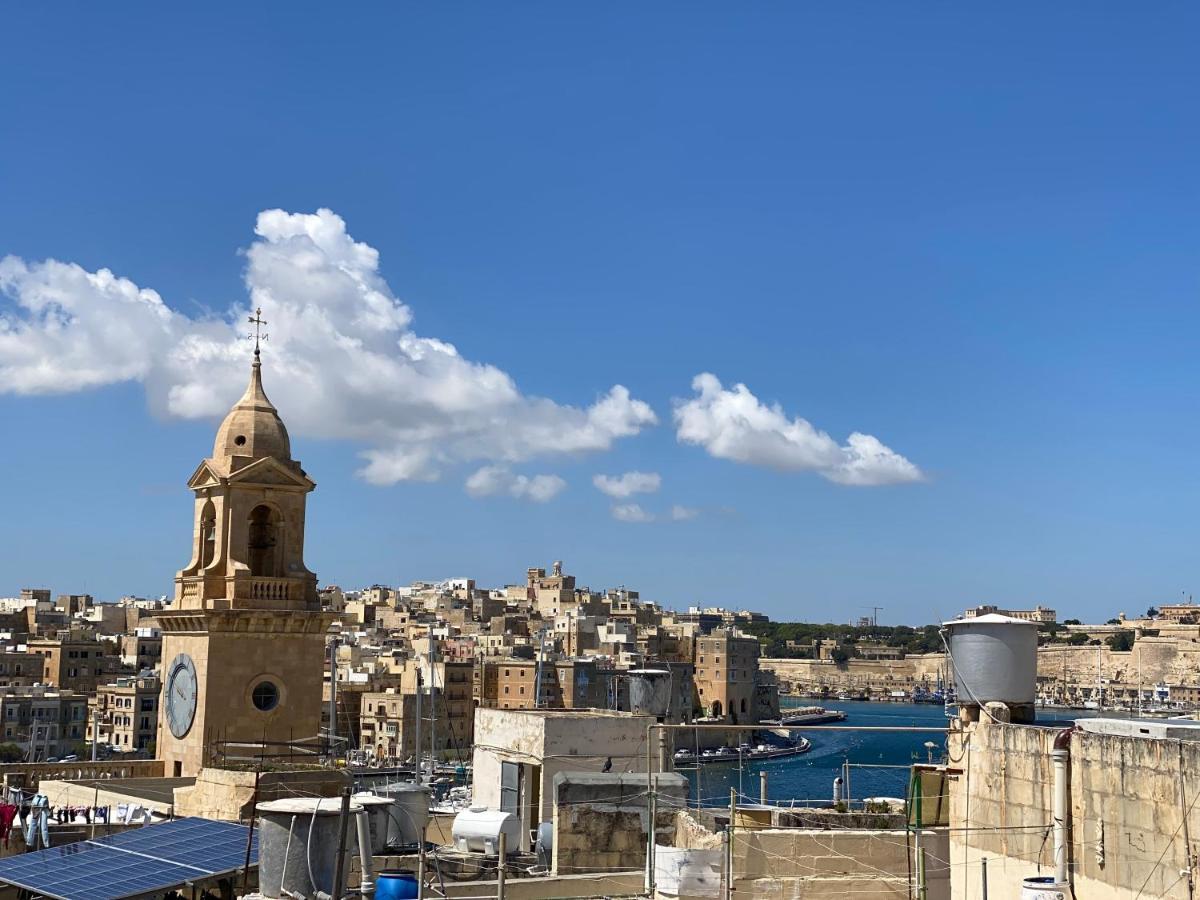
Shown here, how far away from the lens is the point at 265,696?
19.0 meters

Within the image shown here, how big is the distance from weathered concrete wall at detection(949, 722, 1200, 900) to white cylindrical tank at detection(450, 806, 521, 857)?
599 cm

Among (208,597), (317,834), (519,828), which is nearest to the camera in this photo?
(317,834)

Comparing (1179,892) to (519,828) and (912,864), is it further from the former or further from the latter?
(519,828)

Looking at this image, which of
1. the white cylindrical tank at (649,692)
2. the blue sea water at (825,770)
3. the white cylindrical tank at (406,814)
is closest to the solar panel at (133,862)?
the white cylindrical tank at (406,814)

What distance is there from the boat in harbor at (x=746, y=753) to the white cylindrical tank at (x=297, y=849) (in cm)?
8017

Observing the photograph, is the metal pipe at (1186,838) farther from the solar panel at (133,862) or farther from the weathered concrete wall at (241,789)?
the weathered concrete wall at (241,789)

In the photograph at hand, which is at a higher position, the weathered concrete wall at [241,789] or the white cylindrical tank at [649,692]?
the white cylindrical tank at [649,692]

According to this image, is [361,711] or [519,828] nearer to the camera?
[519,828]

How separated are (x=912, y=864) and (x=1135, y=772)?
3716 millimetres

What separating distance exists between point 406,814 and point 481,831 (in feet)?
2.74

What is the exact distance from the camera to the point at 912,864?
425 inches

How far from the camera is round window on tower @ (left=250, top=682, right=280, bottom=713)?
1894 cm

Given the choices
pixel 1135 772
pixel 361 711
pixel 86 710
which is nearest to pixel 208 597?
pixel 1135 772

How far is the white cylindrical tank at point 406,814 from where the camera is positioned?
1423 cm
